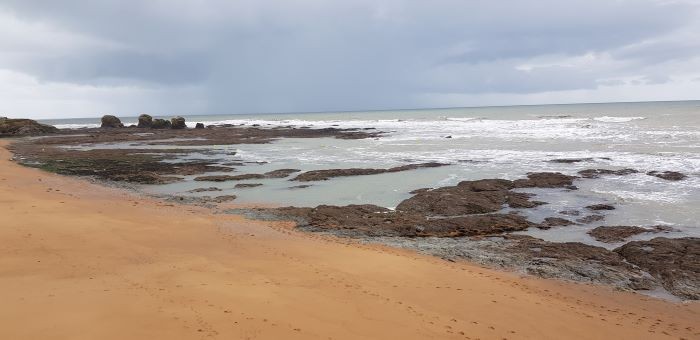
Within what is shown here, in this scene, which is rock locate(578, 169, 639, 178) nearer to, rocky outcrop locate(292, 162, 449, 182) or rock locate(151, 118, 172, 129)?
rocky outcrop locate(292, 162, 449, 182)

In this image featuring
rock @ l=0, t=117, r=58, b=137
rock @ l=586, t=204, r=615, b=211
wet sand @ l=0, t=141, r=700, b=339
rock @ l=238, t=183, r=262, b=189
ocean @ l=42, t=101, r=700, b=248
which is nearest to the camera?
wet sand @ l=0, t=141, r=700, b=339

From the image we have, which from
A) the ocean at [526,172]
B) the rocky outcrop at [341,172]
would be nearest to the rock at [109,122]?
the ocean at [526,172]

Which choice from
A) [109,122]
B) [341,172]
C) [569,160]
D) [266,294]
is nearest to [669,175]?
[569,160]

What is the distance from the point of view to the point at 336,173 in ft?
70.8

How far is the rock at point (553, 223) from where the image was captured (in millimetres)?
12133

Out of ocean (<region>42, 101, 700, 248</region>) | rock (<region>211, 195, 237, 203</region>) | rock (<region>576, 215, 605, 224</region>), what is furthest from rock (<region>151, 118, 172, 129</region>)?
rock (<region>576, 215, 605, 224</region>)

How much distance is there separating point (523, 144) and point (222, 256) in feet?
104

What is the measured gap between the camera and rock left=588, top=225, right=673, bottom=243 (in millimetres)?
10812

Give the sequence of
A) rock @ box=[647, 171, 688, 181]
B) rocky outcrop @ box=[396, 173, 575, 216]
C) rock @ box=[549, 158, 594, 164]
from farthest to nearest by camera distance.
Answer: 1. rock @ box=[549, 158, 594, 164]
2. rock @ box=[647, 171, 688, 181]
3. rocky outcrop @ box=[396, 173, 575, 216]

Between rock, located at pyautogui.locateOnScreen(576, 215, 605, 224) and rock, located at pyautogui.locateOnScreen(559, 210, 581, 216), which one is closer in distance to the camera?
rock, located at pyautogui.locateOnScreen(576, 215, 605, 224)

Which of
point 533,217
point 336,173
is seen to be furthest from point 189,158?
point 533,217

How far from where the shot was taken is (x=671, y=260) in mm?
9016

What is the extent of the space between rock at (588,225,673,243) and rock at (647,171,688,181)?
8.60 metres

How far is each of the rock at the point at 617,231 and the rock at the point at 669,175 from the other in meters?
8.60
